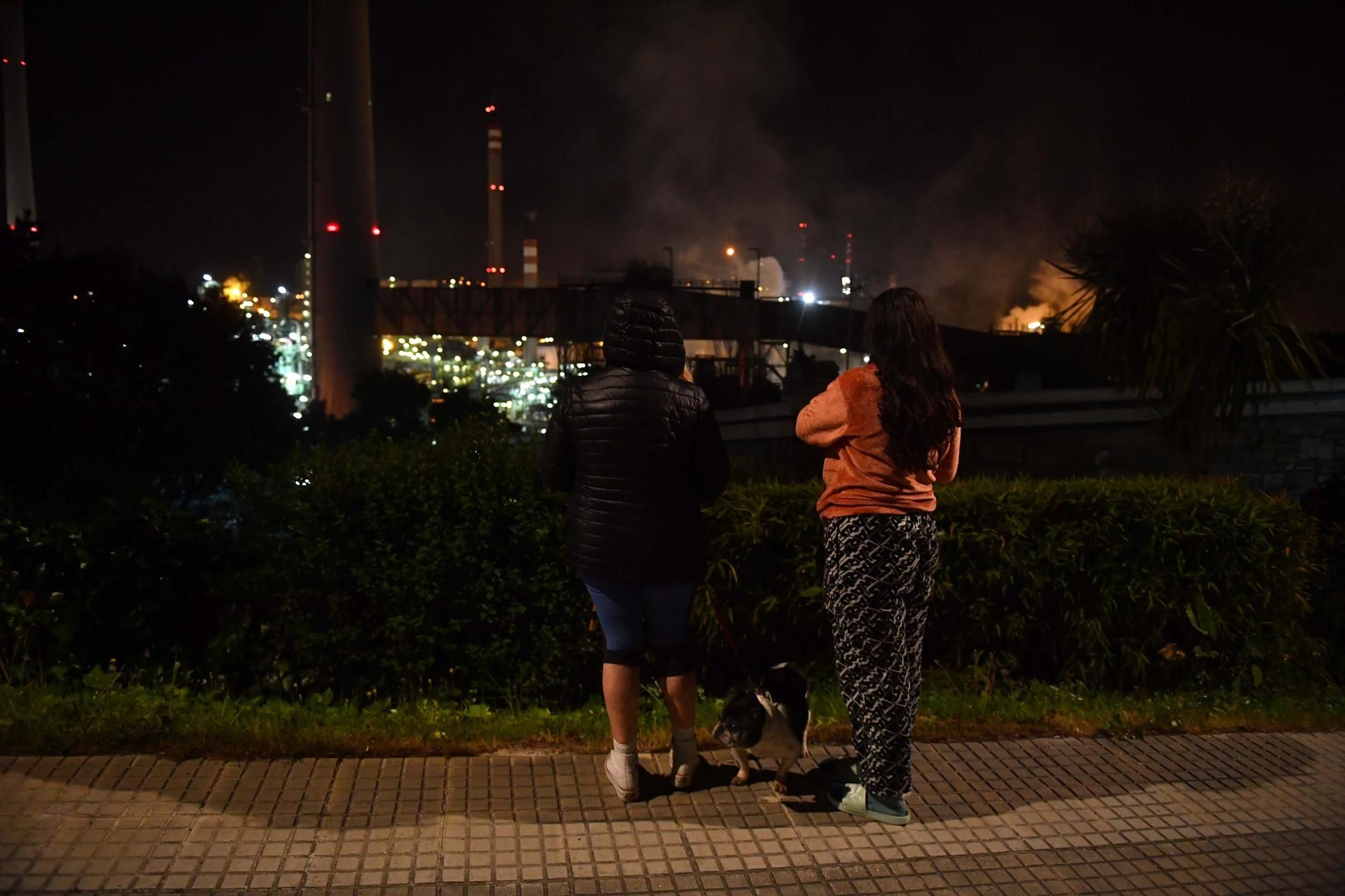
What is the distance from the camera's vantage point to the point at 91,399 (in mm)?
25625

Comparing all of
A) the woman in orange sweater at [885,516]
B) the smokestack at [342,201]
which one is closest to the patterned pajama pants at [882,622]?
the woman in orange sweater at [885,516]

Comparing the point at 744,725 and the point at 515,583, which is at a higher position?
the point at 515,583

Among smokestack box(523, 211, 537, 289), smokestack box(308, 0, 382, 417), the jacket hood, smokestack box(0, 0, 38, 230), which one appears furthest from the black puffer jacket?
smokestack box(523, 211, 537, 289)

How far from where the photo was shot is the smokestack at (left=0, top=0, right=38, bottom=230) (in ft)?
248

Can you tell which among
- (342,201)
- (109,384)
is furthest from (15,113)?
(109,384)

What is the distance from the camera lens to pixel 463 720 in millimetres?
4785

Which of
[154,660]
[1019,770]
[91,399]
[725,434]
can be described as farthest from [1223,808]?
[91,399]

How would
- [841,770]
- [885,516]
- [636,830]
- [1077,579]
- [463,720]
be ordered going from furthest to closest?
→ [1077,579]
[463,720]
[841,770]
[885,516]
[636,830]

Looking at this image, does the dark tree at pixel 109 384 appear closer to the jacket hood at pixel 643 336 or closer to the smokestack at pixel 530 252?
the jacket hood at pixel 643 336

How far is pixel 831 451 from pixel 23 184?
8541cm

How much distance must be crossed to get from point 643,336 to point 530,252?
467 feet

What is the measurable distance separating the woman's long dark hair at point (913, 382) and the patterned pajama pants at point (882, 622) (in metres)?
0.27

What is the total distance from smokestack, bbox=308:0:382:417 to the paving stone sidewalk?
255 ft

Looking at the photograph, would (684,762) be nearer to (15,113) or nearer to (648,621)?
(648,621)
